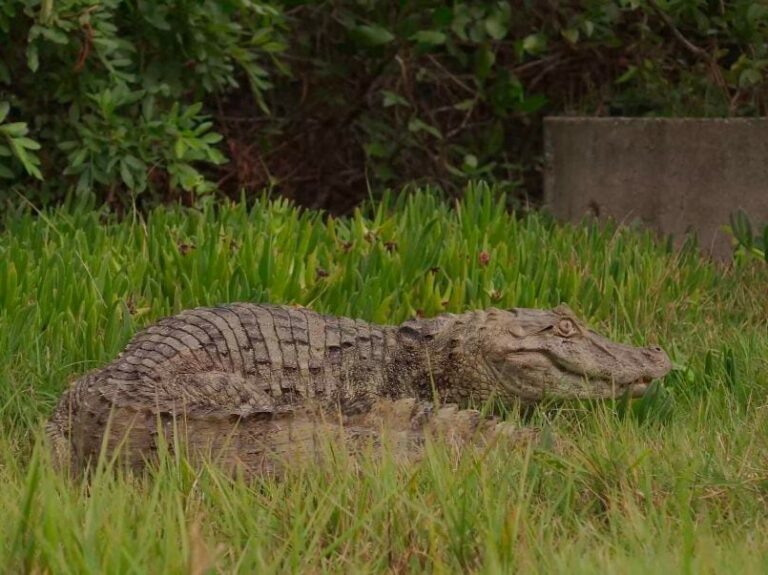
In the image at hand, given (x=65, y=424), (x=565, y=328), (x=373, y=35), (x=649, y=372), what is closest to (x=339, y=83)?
(x=373, y=35)

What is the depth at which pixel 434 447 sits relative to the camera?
285 centimetres

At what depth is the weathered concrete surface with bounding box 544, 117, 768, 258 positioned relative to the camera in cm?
596

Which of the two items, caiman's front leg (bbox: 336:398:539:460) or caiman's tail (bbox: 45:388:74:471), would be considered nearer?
caiman's front leg (bbox: 336:398:539:460)

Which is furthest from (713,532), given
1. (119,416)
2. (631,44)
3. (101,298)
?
(631,44)

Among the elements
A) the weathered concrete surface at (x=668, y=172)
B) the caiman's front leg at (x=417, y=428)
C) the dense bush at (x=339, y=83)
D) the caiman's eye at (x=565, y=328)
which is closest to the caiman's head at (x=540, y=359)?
the caiman's eye at (x=565, y=328)

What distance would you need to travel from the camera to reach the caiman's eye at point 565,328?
12.4 ft

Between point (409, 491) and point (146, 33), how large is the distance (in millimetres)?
3758

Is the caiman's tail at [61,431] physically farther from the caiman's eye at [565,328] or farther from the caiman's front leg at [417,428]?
the caiman's eye at [565,328]

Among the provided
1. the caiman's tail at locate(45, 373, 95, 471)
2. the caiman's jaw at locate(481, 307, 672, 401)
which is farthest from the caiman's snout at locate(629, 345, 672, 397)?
the caiman's tail at locate(45, 373, 95, 471)

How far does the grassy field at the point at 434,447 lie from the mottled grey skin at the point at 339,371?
117 millimetres

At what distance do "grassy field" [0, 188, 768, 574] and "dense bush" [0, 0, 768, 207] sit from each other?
20.2 inches

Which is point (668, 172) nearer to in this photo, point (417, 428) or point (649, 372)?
point (649, 372)

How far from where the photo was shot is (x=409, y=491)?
102 inches

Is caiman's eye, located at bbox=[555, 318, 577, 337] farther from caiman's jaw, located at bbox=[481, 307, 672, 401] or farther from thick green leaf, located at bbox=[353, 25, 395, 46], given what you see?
thick green leaf, located at bbox=[353, 25, 395, 46]
